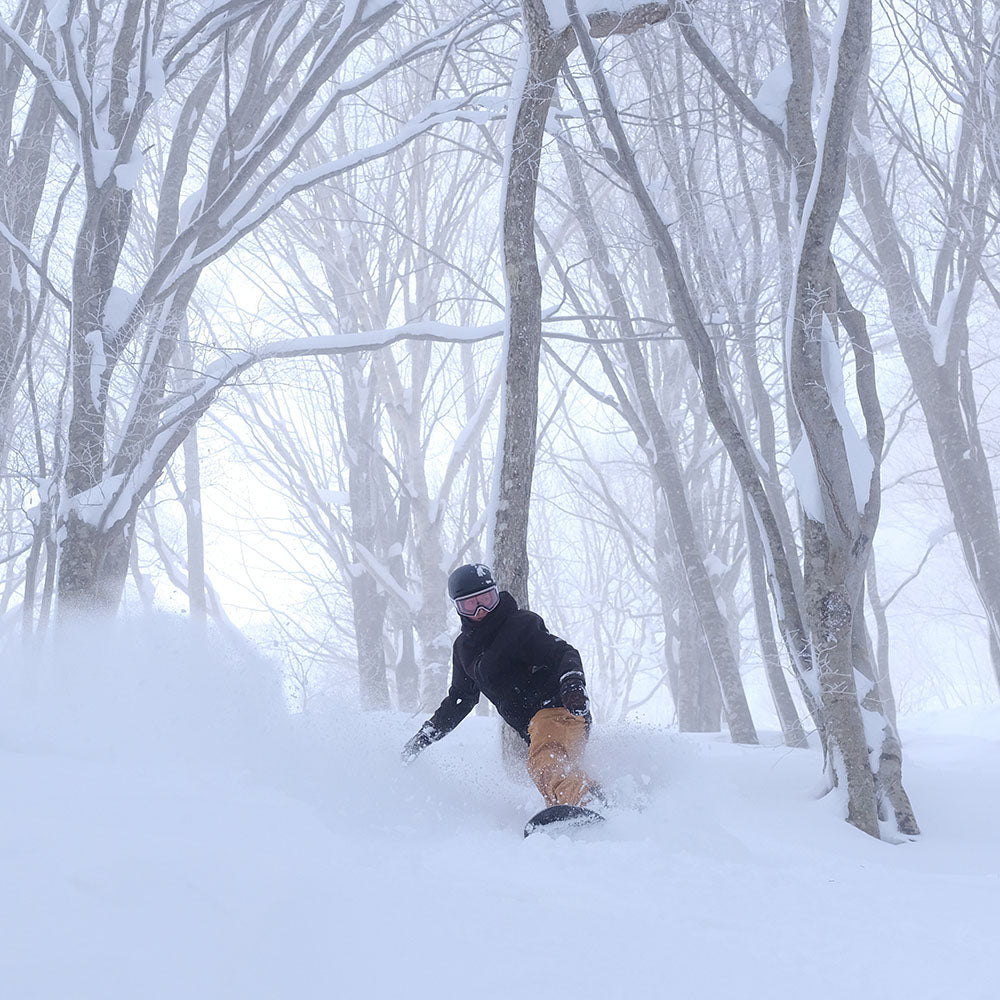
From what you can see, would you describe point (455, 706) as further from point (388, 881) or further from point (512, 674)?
point (388, 881)

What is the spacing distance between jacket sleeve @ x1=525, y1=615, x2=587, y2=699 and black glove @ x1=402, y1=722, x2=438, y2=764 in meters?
0.63

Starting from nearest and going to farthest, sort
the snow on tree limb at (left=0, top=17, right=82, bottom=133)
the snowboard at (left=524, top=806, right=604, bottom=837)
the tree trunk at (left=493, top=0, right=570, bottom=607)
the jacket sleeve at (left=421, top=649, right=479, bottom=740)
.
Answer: the snowboard at (left=524, top=806, right=604, bottom=837)
the jacket sleeve at (left=421, top=649, right=479, bottom=740)
the tree trunk at (left=493, top=0, right=570, bottom=607)
the snow on tree limb at (left=0, top=17, right=82, bottom=133)

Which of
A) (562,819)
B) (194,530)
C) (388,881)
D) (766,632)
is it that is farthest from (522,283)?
(194,530)

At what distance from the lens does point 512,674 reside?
14.7 feet

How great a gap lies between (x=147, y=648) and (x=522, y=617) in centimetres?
226

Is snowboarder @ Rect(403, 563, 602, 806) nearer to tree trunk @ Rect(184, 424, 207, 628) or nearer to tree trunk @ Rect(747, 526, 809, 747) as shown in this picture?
tree trunk @ Rect(747, 526, 809, 747)

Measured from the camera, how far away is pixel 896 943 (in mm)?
2184

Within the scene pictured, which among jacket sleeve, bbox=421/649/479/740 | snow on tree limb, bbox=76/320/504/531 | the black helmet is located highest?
snow on tree limb, bbox=76/320/504/531

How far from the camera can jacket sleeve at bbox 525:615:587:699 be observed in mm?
4246

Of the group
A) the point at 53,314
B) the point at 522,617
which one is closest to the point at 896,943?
the point at 522,617

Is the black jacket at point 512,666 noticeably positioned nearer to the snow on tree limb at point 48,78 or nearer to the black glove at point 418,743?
the black glove at point 418,743

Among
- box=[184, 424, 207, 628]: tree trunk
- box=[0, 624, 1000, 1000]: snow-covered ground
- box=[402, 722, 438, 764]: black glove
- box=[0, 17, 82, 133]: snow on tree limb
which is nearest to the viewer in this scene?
box=[0, 624, 1000, 1000]: snow-covered ground

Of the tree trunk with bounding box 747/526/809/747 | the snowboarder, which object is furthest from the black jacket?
the tree trunk with bounding box 747/526/809/747

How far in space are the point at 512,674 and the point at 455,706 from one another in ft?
1.17
